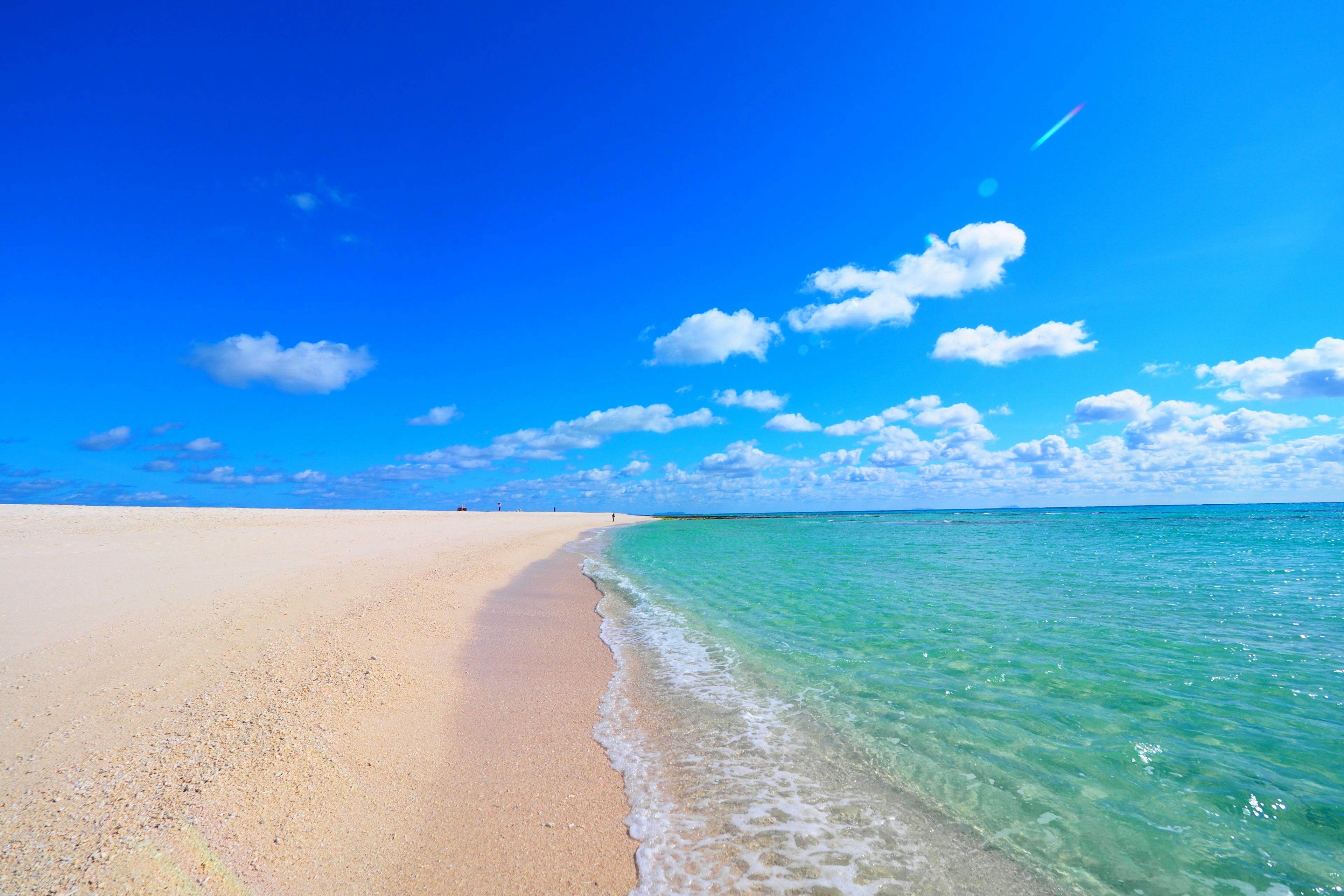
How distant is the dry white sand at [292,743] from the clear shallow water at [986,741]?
33.7 inches

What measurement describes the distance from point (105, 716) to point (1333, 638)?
16782mm

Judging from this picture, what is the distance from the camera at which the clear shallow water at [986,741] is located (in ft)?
12.4

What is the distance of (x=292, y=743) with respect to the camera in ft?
15.4

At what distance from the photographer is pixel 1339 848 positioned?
3877 mm

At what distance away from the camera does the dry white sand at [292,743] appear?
3.32 metres

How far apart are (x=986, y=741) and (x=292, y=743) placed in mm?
6557

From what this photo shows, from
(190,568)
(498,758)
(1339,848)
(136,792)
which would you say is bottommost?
(1339,848)

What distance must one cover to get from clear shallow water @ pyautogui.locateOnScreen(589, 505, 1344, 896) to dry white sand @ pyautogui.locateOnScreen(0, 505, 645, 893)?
856mm

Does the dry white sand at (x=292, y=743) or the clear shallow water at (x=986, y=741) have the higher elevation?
the dry white sand at (x=292, y=743)

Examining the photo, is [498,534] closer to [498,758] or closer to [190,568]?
A: [190,568]

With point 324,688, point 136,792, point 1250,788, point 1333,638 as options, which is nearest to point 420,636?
point 324,688

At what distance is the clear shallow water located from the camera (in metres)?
3.79

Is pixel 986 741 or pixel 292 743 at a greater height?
pixel 292 743

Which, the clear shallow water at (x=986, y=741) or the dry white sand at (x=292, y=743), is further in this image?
the clear shallow water at (x=986, y=741)
